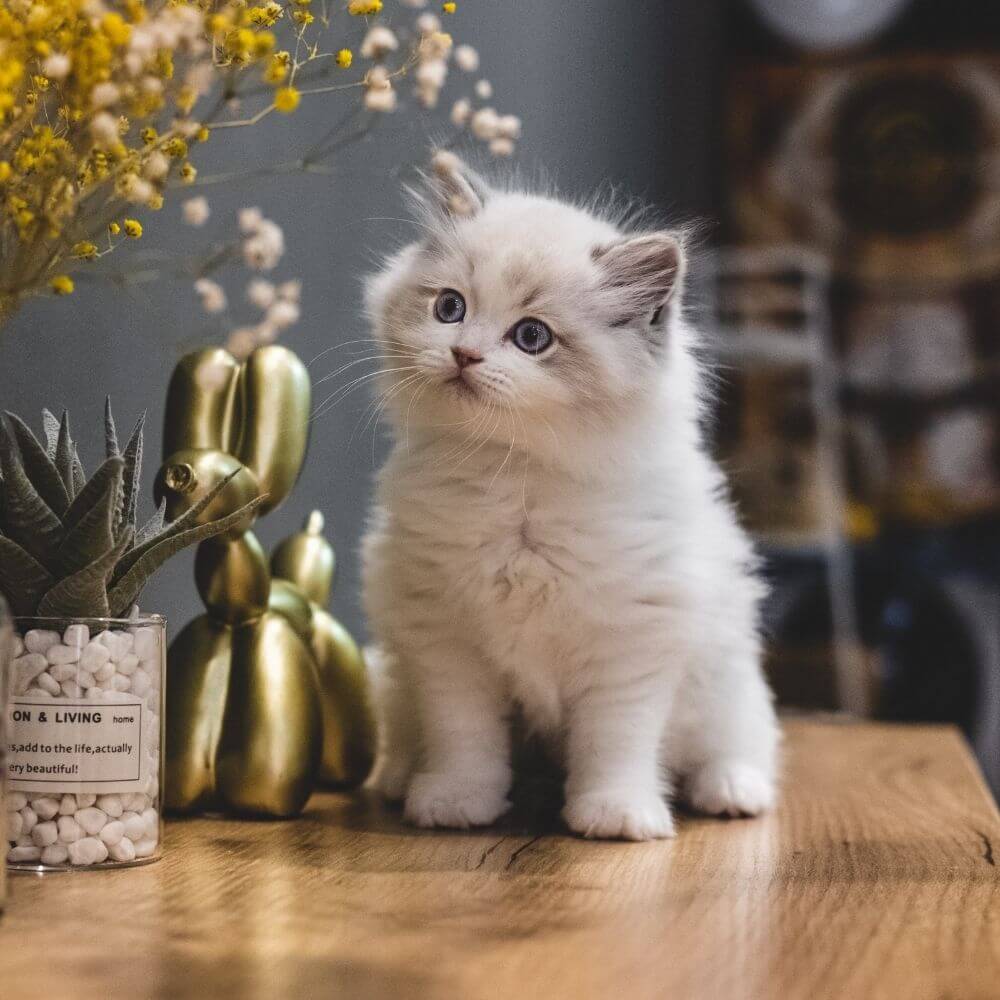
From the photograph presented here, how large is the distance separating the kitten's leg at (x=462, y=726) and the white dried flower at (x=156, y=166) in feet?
1.71

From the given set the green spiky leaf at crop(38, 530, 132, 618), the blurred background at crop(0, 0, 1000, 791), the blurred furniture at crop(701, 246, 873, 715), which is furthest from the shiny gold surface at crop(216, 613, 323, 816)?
the blurred furniture at crop(701, 246, 873, 715)

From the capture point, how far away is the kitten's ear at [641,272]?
1.15 metres

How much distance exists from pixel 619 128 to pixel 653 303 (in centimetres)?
177

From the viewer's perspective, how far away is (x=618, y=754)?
1159mm

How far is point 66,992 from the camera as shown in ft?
2.17

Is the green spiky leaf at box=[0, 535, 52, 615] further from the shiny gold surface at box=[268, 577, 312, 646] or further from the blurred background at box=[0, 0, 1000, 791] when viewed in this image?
the blurred background at box=[0, 0, 1000, 791]

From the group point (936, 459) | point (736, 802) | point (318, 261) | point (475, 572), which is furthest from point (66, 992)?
point (936, 459)

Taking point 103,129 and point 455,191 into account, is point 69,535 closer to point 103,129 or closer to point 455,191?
point 103,129

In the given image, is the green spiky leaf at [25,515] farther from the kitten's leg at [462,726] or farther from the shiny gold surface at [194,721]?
the kitten's leg at [462,726]

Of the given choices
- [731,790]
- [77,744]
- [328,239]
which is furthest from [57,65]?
[328,239]

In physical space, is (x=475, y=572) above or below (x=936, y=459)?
below

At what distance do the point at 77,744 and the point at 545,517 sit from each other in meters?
0.44

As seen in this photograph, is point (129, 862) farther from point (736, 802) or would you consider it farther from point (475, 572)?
point (736, 802)

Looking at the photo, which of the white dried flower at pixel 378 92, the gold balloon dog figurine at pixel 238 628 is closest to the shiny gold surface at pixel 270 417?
the gold balloon dog figurine at pixel 238 628
